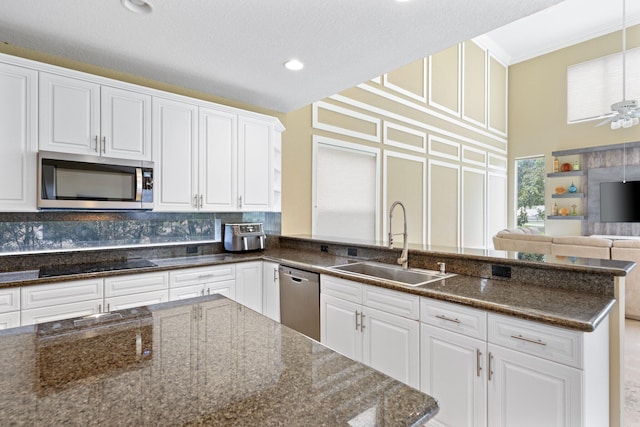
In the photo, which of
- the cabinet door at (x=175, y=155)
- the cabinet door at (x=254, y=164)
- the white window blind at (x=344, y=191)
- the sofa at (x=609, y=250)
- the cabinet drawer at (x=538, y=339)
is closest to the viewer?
the cabinet drawer at (x=538, y=339)

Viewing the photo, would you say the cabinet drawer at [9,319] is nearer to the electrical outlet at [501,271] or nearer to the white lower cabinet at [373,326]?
the white lower cabinet at [373,326]

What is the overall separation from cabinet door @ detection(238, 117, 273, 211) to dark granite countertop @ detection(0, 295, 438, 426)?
2.28 metres

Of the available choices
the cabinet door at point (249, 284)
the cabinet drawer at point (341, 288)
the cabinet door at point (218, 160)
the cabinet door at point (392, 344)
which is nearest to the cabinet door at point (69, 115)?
the cabinet door at point (218, 160)

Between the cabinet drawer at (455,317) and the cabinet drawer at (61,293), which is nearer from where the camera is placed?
the cabinet drawer at (455,317)

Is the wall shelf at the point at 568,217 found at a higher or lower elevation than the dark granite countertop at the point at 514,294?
higher

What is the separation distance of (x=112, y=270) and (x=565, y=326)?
2.75 meters

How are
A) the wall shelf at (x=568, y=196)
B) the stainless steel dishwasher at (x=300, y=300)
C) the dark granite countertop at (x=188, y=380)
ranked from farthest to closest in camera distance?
1. the wall shelf at (x=568, y=196)
2. the stainless steel dishwasher at (x=300, y=300)
3. the dark granite countertop at (x=188, y=380)

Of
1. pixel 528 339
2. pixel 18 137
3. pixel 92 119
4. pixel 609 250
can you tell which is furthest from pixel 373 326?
pixel 609 250

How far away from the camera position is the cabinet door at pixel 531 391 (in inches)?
52.9

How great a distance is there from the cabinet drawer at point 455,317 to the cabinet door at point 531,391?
0.10 metres

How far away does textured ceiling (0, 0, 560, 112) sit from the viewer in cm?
198

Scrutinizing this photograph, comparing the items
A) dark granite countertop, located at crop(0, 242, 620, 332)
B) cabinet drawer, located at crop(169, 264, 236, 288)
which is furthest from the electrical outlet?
cabinet drawer, located at crop(169, 264, 236, 288)

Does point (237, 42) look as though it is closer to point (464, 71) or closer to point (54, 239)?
point (54, 239)

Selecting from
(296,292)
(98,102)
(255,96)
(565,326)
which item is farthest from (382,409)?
(255,96)
